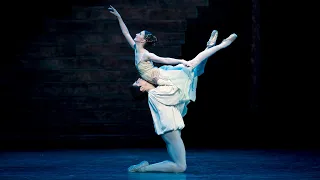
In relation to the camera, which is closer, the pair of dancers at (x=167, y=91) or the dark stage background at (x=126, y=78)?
the pair of dancers at (x=167, y=91)

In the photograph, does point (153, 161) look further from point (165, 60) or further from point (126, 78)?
point (126, 78)

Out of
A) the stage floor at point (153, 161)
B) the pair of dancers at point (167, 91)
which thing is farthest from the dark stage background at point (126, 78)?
the pair of dancers at point (167, 91)

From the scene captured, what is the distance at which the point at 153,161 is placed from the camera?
6.23m

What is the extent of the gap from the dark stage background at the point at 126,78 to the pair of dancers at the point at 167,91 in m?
2.62

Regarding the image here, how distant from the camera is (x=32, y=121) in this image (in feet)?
25.3

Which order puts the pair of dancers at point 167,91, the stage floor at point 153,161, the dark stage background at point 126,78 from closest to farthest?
the stage floor at point 153,161, the pair of dancers at point 167,91, the dark stage background at point 126,78

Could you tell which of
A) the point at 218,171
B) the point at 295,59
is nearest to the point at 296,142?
the point at 295,59

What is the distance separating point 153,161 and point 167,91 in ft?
4.76

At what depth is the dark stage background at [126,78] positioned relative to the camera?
770 centimetres

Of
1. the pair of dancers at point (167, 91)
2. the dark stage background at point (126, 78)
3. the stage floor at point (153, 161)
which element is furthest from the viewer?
the dark stage background at point (126, 78)

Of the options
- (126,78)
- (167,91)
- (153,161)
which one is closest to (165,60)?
(167,91)

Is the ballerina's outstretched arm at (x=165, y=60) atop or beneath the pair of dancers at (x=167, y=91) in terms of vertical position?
atop

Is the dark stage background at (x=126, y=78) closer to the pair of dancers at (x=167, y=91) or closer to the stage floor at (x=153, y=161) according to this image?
the stage floor at (x=153, y=161)

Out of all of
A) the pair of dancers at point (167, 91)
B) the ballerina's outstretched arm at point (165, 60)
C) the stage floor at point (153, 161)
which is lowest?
the stage floor at point (153, 161)
